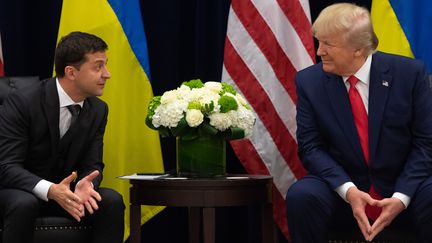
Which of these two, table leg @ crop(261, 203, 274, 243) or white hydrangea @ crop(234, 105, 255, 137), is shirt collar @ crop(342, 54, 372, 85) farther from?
table leg @ crop(261, 203, 274, 243)

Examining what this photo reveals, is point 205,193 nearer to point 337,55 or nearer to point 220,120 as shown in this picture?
point 220,120

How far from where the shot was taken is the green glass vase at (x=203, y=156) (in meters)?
4.04

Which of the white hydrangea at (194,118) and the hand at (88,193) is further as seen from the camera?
the white hydrangea at (194,118)

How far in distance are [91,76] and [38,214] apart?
2.24 feet

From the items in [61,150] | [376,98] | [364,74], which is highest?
[364,74]

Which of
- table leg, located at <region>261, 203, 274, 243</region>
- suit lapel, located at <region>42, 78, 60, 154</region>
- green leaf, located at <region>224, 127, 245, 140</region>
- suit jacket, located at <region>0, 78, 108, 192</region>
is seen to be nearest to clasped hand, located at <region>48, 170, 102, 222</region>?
suit jacket, located at <region>0, 78, 108, 192</region>

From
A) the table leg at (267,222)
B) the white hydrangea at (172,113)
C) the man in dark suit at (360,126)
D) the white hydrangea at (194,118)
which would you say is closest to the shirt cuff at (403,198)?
the man in dark suit at (360,126)

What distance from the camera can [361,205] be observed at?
351cm

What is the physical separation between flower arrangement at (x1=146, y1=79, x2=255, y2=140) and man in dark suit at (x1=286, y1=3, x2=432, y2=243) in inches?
11.9

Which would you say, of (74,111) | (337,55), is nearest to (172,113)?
(74,111)

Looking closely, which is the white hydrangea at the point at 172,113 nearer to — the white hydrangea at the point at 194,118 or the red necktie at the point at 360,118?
the white hydrangea at the point at 194,118

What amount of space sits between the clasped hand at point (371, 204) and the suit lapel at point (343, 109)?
0.27 m

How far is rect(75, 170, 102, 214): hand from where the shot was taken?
364 centimetres

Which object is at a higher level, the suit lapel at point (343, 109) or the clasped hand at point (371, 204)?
the suit lapel at point (343, 109)
